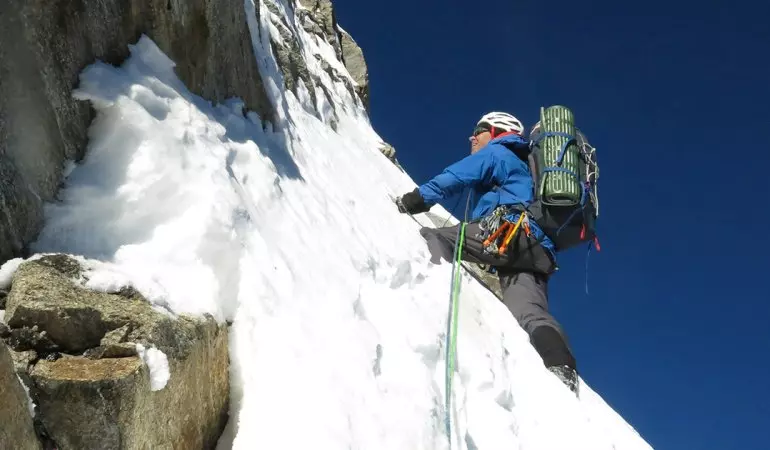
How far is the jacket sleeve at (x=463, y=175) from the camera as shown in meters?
Answer: 8.13

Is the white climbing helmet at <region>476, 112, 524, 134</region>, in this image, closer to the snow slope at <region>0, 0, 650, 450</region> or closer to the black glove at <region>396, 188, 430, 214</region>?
the black glove at <region>396, 188, 430, 214</region>

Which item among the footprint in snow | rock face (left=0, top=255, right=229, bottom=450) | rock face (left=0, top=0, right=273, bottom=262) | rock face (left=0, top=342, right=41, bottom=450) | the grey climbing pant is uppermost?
the grey climbing pant

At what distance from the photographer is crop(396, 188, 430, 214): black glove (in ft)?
28.1

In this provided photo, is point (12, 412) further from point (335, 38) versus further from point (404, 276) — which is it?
point (335, 38)

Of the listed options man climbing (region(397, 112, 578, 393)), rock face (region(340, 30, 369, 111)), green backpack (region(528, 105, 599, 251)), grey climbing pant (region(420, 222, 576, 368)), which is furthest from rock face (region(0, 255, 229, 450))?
rock face (region(340, 30, 369, 111))

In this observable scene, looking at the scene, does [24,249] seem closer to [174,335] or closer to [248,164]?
[174,335]

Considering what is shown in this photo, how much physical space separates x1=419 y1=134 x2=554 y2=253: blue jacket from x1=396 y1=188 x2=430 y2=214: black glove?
0.19 meters

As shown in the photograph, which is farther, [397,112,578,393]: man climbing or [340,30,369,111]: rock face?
[340,30,369,111]: rock face

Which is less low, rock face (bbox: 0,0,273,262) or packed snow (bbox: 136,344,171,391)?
rock face (bbox: 0,0,273,262)

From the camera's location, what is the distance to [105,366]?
2475 mm

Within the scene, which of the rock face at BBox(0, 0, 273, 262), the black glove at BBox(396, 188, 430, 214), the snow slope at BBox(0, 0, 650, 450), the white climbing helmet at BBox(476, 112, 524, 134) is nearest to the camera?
the rock face at BBox(0, 0, 273, 262)

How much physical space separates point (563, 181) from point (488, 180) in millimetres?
1001

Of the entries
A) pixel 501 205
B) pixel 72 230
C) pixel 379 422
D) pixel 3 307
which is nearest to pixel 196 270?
pixel 72 230

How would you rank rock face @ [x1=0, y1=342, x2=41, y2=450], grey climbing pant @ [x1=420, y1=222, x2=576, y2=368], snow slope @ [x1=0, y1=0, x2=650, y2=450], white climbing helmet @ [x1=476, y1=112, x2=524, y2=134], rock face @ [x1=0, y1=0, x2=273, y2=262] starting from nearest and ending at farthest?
rock face @ [x1=0, y1=342, x2=41, y2=450], rock face @ [x1=0, y1=0, x2=273, y2=262], snow slope @ [x1=0, y1=0, x2=650, y2=450], grey climbing pant @ [x1=420, y1=222, x2=576, y2=368], white climbing helmet @ [x1=476, y1=112, x2=524, y2=134]
